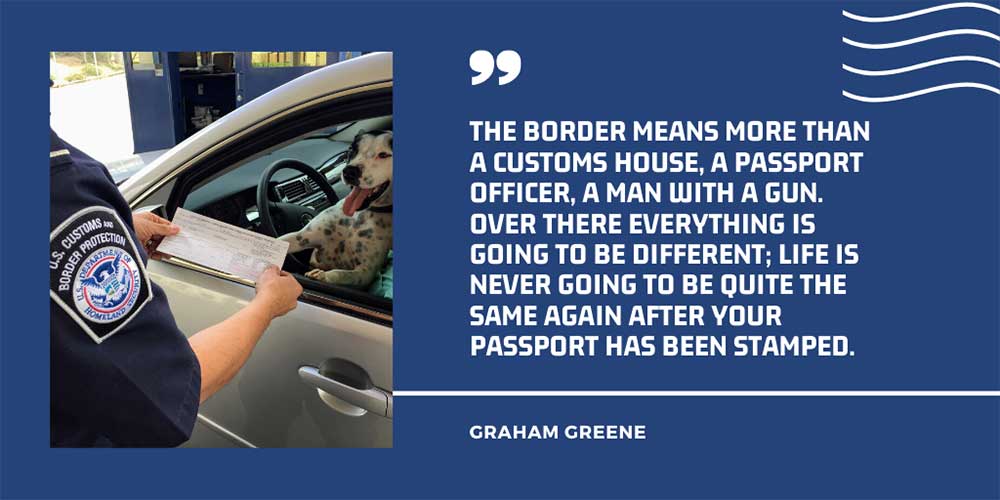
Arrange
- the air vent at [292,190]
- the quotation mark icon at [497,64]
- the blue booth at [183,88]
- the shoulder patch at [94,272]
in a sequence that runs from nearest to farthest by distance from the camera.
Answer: the shoulder patch at [94,272] → the quotation mark icon at [497,64] → the air vent at [292,190] → the blue booth at [183,88]

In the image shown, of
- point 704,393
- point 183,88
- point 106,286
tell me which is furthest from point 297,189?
point 183,88

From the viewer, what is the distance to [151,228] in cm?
145

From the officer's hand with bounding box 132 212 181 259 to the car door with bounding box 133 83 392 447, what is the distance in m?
0.06

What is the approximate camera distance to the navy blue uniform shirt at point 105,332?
2.71 ft

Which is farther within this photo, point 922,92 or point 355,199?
point 355,199

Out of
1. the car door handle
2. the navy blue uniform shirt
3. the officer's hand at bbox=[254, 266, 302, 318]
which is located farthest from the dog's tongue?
the navy blue uniform shirt

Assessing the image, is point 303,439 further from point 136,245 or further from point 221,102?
point 221,102

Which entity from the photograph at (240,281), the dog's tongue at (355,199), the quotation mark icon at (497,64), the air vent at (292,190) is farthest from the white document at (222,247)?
the quotation mark icon at (497,64)

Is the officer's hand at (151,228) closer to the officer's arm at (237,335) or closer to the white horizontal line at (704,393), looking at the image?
the officer's arm at (237,335)

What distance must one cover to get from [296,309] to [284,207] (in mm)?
536
